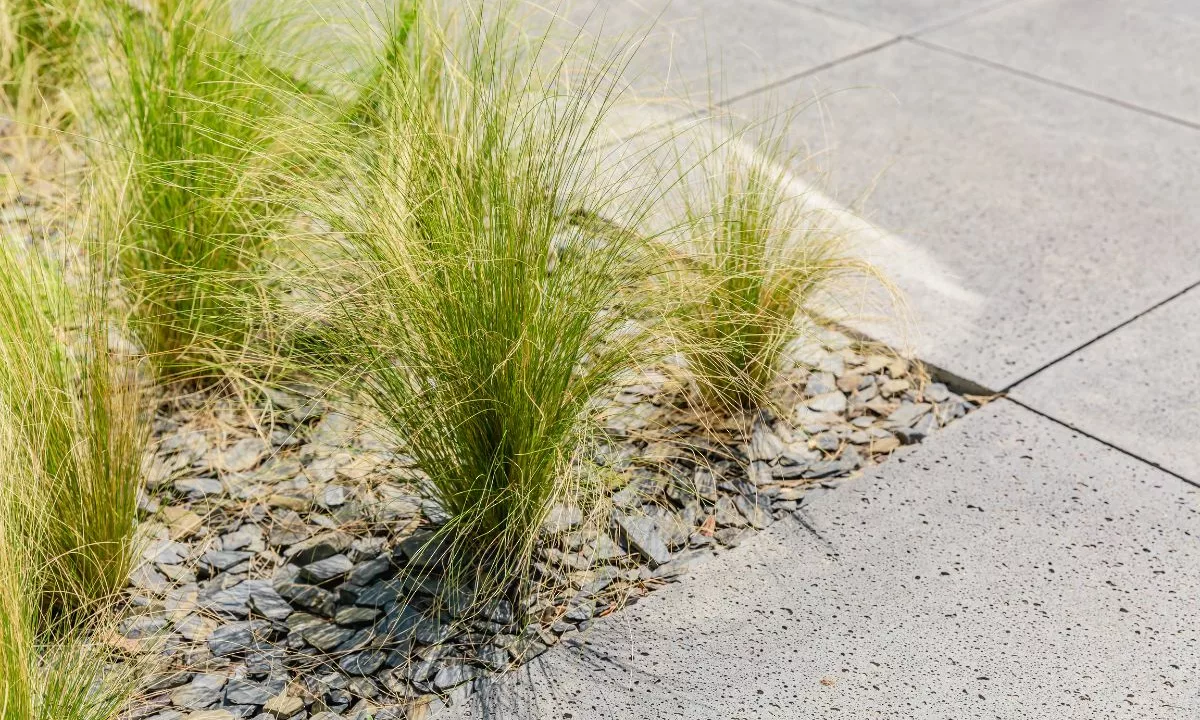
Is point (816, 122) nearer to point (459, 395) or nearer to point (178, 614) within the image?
point (459, 395)

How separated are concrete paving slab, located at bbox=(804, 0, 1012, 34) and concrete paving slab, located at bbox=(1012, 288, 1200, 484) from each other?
2.28 m

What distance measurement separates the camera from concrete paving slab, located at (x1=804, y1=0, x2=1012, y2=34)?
532 cm

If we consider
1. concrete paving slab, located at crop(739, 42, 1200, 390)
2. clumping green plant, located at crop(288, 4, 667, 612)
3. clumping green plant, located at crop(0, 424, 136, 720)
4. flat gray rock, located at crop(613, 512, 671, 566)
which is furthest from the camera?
concrete paving slab, located at crop(739, 42, 1200, 390)

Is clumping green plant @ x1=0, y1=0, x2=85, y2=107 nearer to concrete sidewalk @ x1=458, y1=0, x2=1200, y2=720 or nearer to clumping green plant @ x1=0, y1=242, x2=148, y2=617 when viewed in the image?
clumping green plant @ x1=0, y1=242, x2=148, y2=617

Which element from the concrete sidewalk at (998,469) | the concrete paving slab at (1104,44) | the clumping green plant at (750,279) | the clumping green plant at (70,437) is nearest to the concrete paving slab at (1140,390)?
the concrete sidewalk at (998,469)

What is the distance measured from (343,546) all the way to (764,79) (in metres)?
2.79

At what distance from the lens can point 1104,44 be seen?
199 inches

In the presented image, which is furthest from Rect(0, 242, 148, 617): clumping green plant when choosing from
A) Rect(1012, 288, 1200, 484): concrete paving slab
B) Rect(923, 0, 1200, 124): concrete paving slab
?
Rect(923, 0, 1200, 124): concrete paving slab

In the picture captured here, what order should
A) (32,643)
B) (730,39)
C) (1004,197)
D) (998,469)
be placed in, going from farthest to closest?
(730,39)
(1004,197)
(998,469)
(32,643)

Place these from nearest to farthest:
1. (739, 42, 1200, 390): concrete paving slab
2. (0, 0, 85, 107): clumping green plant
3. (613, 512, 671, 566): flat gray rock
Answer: (613, 512, 671, 566): flat gray rock, (739, 42, 1200, 390): concrete paving slab, (0, 0, 85, 107): clumping green plant

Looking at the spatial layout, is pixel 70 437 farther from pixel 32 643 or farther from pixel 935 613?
pixel 935 613

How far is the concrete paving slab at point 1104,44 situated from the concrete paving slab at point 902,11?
9cm

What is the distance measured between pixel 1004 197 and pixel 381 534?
2349 millimetres

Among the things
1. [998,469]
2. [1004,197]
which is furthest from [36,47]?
[998,469]
